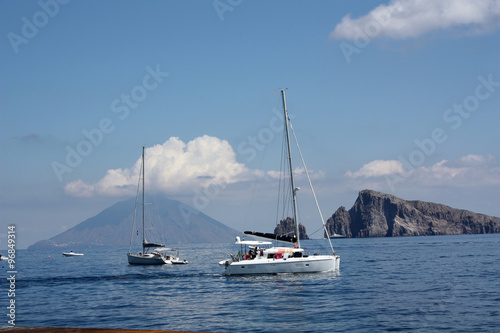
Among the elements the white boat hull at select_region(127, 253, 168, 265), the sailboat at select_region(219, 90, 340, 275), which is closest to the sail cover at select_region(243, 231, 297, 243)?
the sailboat at select_region(219, 90, 340, 275)

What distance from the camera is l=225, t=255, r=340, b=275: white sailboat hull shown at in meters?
51.0

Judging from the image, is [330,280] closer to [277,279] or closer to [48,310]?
[277,279]

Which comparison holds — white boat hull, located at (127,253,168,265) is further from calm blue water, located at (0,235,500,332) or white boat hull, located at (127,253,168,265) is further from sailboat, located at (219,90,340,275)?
sailboat, located at (219,90,340,275)

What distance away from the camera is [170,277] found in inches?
2399

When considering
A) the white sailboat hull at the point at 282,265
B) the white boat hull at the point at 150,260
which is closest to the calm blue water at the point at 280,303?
the white sailboat hull at the point at 282,265

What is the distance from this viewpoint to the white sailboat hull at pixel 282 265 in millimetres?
50969

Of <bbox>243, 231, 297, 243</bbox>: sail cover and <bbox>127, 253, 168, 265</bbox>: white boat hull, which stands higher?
<bbox>243, 231, 297, 243</bbox>: sail cover

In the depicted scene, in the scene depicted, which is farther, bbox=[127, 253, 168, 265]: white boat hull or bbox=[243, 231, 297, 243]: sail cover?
bbox=[127, 253, 168, 265]: white boat hull

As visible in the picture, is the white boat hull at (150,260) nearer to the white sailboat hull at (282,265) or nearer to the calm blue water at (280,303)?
the calm blue water at (280,303)

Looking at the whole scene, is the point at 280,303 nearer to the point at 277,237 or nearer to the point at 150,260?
the point at 277,237

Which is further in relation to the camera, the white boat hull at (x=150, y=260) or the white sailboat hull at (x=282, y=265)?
the white boat hull at (x=150, y=260)

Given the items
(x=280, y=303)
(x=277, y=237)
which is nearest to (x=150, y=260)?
(x=277, y=237)

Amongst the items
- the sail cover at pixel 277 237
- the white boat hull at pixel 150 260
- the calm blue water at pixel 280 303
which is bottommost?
the calm blue water at pixel 280 303

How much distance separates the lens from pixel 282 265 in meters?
51.1
